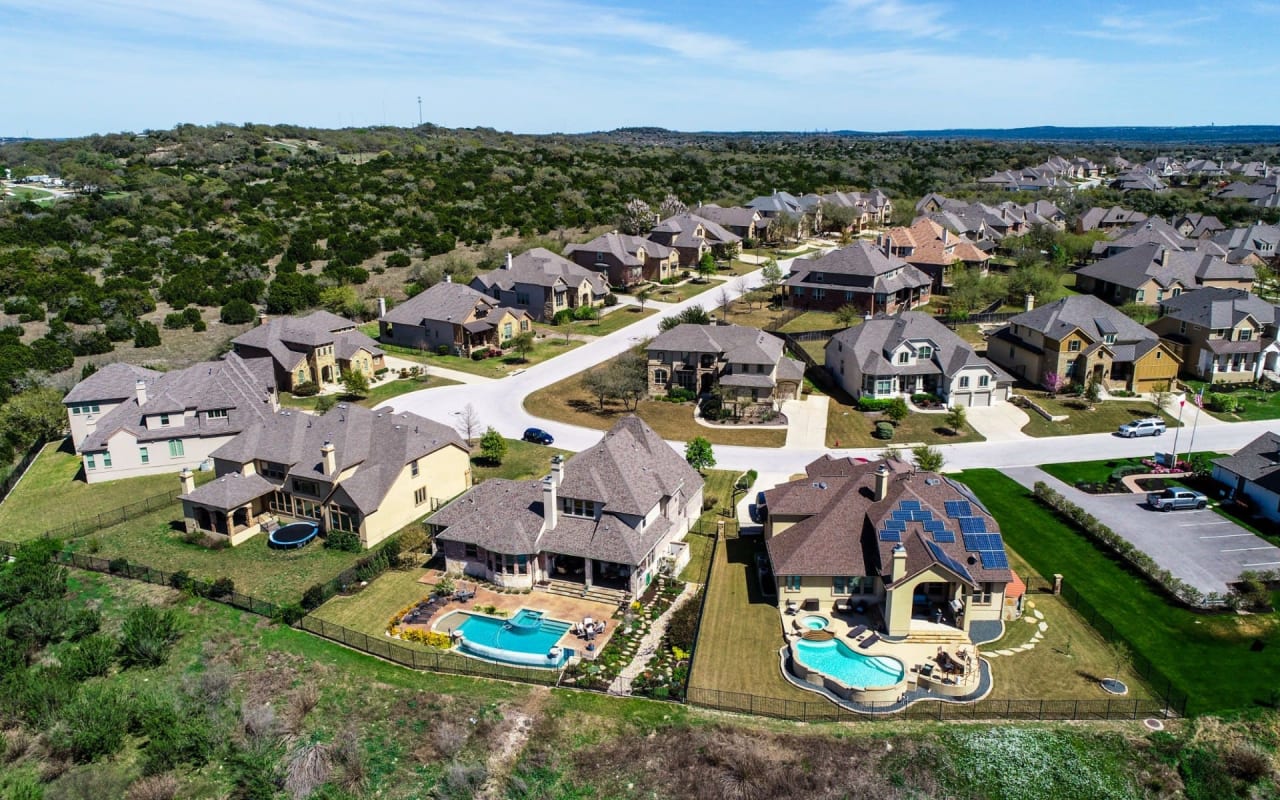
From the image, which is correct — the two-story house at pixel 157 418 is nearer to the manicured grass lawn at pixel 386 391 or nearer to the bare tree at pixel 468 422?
the manicured grass lawn at pixel 386 391

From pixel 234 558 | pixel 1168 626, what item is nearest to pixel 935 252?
pixel 1168 626

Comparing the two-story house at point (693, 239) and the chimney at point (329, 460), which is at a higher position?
the two-story house at point (693, 239)

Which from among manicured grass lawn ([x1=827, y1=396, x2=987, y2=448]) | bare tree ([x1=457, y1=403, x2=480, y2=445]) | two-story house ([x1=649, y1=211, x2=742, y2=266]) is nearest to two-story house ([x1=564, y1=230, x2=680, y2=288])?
two-story house ([x1=649, y1=211, x2=742, y2=266])

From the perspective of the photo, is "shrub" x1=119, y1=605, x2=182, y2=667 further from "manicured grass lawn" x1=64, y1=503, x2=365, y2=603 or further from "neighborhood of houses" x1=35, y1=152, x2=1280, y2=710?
"neighborhood of houses" x1=35, y1=152, x2=1280, y2=710

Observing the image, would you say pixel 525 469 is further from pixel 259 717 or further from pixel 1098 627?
pixel 1098 627

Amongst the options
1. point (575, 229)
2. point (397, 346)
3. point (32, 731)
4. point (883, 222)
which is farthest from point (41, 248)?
point (883, 222)

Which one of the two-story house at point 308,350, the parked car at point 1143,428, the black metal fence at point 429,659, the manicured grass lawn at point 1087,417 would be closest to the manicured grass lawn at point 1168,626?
the manicured grass lawn at point 1087,417
